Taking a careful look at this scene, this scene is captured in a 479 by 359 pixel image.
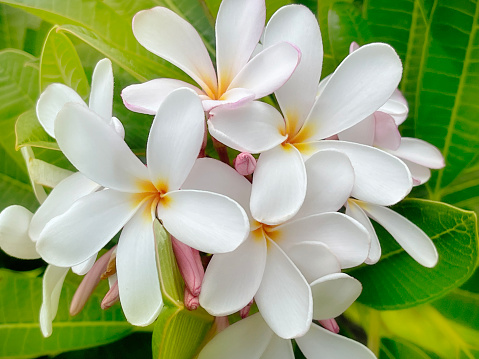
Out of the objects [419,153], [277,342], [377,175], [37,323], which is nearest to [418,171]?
[419,153]

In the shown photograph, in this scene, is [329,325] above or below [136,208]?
below

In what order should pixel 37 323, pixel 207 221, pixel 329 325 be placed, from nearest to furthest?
pixel 207 221, pixel 329 325, pixel 37 323

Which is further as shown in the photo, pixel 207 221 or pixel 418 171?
pixel 418 171

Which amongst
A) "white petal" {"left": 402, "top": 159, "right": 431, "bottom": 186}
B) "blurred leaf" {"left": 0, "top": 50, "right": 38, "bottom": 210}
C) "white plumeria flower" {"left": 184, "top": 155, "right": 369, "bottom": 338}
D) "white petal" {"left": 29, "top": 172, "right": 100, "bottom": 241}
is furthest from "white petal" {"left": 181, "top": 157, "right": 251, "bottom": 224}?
"blurred leaf" {"left": 0, "top": 50, "right": 38, "bottom": 210}

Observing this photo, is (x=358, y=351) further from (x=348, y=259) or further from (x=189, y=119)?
(x=189, y=119)

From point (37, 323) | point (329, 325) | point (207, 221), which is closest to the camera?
point (207, 221)

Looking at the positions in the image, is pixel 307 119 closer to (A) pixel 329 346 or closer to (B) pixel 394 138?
(B) pixel 394 138

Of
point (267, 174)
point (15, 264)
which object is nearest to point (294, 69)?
point (267, 174)
